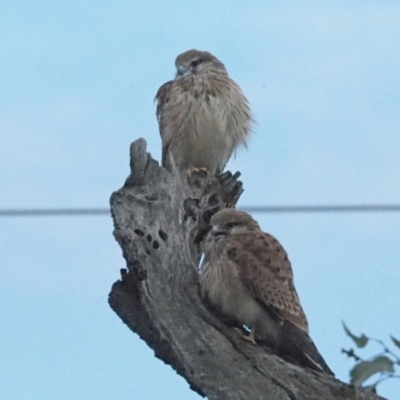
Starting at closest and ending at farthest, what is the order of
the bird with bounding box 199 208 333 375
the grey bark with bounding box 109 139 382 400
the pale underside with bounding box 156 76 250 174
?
the grey bark with bounding box 109 139 382 400
the bird with bounding box 199 208 333 375
the pale underside with bounding box 156 76 250 174

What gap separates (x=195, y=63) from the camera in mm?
7781

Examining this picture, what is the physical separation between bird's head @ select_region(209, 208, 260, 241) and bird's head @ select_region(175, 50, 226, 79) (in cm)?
280

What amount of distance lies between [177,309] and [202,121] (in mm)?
3309

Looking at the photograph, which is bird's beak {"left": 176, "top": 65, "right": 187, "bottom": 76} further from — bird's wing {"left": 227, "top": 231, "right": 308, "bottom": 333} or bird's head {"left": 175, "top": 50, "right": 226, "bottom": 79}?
bird's wing {"left": 227, "top": 231, "right": 308, "bottom": 333}

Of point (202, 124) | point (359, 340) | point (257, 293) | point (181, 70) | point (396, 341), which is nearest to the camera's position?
point (396, 341)

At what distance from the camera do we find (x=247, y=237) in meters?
4.81

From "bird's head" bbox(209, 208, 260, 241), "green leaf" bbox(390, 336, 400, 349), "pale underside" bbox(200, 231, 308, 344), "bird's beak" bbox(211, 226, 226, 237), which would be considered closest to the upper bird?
"bird's head" bbox(209, 208, 260, 241)

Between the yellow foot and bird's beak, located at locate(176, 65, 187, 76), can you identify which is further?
bird's beak, located at locate(176, 65, 187, 76)

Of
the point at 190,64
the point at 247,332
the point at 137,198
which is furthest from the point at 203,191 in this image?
→ the point at 190,64

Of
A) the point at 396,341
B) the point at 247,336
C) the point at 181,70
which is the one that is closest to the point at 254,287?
the point at 247,336

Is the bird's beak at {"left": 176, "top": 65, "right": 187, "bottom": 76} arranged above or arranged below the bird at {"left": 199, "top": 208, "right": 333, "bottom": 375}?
above

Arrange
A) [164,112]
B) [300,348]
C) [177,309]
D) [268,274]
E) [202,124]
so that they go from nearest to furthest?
[177,309] → [300,348] → [268,274] → [202,124] → [164,112]

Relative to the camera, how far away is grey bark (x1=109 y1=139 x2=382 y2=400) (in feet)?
11.4

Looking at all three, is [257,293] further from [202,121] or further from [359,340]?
[202,121]
